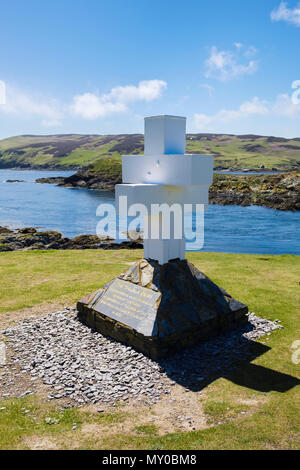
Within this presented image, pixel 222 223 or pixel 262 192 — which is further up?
pixel 262 192

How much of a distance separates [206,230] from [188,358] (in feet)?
131

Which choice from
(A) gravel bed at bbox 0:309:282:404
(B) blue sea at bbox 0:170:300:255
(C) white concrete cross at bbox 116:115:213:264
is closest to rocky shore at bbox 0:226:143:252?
(B) blue sea at bbox 0:170:300:255

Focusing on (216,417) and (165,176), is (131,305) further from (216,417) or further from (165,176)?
(216,417)

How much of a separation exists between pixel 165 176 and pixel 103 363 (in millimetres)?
5441

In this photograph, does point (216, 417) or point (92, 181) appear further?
point (92, 181)

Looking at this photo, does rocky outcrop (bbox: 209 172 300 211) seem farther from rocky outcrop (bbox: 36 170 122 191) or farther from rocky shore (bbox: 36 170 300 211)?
rocky outcrop (bbox: 36 170 122 191)

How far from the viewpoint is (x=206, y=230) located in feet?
160

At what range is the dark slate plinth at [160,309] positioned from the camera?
9617 millimetres

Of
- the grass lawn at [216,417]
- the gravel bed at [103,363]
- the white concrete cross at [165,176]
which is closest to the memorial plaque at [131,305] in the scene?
the gravel bed at [103,363]

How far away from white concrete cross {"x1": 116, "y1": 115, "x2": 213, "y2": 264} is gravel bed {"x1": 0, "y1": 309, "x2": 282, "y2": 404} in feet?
9.81

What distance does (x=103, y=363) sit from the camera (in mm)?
9367

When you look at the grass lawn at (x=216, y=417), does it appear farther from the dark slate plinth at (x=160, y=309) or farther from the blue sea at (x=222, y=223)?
the blue sea at (x=222, y=223)

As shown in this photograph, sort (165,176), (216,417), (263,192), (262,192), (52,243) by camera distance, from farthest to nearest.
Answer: (262,192) < (263,192) < (52,243) < (165,176) < (216,417)

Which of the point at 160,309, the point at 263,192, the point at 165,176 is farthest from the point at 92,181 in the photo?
the point at 160,309
